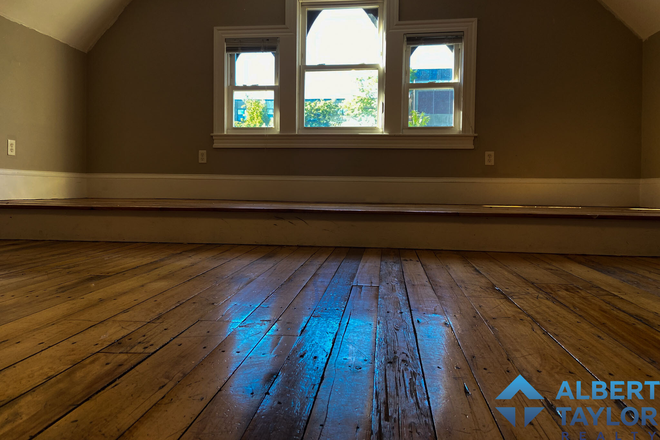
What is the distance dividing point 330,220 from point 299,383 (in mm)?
1717

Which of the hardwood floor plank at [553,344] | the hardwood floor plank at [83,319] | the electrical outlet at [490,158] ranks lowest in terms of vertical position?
the hardwood floor plank at [553,344]

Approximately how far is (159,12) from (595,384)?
13.8ft

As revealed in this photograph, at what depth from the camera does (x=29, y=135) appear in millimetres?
3307

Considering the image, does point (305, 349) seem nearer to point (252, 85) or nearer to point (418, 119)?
point (418, 119)

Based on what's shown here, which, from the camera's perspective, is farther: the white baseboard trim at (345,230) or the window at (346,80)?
the window at (346,80)

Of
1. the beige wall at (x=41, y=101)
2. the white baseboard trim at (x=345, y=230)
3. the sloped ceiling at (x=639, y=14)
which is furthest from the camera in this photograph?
the beige wall at (x=41, y=101)

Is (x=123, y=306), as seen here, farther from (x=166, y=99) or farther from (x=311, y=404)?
(x=166, y=99)

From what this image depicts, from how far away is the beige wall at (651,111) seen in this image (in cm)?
315

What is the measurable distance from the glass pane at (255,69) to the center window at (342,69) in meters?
0.29

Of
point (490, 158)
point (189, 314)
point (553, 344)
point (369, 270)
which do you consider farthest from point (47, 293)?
point (490, 158)

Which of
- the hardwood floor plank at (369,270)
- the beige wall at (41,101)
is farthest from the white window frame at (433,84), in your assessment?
the beige wall at (41,101)

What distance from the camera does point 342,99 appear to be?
12.1ft

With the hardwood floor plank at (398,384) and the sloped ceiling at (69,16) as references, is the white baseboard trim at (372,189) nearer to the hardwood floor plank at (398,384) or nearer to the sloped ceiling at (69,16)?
the sloped ceiling at (69,16)

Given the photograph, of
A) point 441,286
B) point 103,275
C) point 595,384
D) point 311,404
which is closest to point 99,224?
point 103,275
